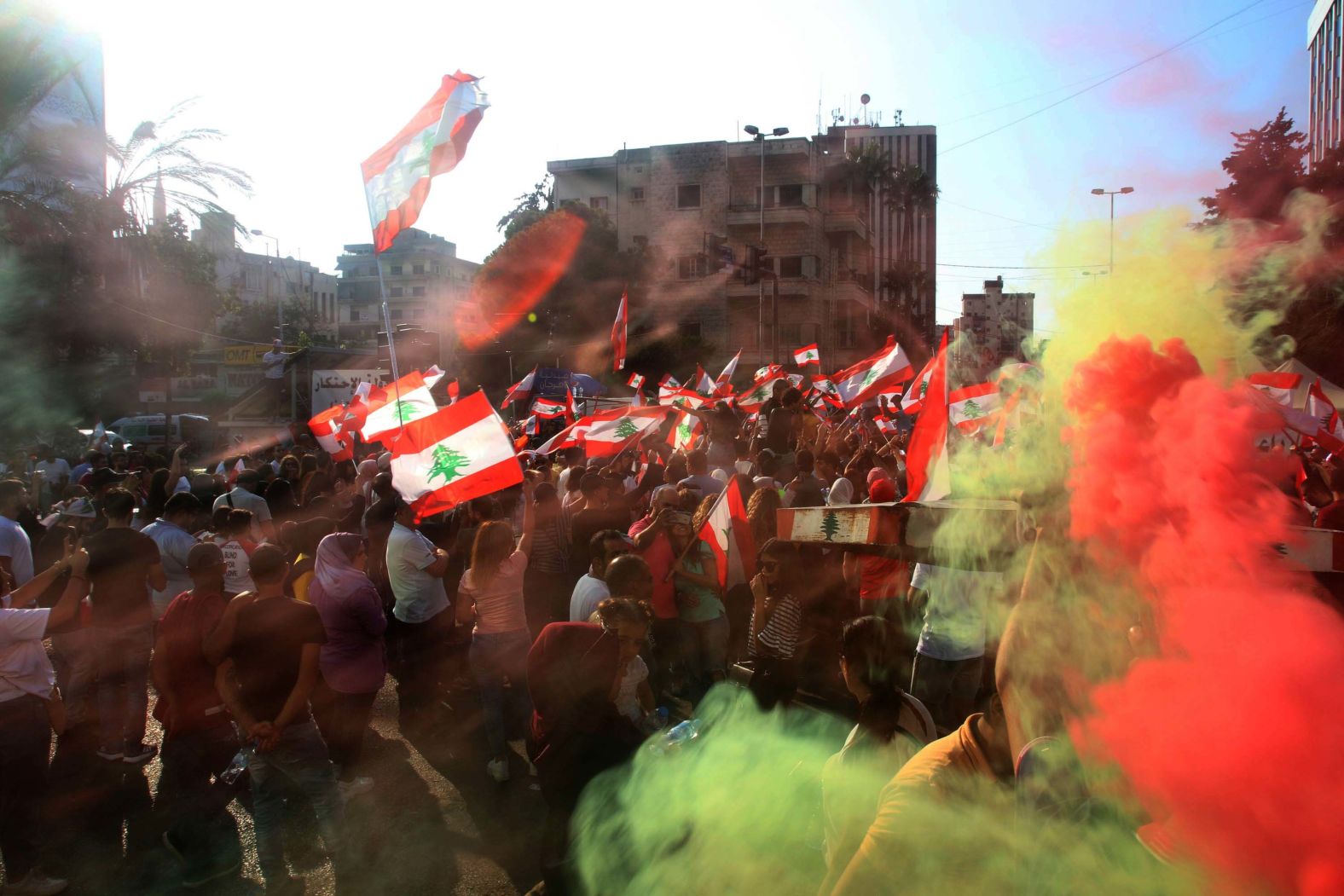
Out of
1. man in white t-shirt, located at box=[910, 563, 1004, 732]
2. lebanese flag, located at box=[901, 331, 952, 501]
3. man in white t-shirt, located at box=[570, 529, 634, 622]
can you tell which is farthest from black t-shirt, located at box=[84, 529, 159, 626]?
man in white t-shirt, located at box=[910, 563, 1004, 732]

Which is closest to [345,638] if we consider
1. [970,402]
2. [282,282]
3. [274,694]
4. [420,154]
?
[274,694]

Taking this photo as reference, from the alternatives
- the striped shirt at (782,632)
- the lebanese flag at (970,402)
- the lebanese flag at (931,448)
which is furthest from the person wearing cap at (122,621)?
the lebanese flag at (970,402)

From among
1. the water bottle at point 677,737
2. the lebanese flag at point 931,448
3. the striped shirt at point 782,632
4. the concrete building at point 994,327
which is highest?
the concrete building at point 994,327

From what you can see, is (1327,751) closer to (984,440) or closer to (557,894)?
(984,440)

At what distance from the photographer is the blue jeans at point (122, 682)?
5859 millimetres

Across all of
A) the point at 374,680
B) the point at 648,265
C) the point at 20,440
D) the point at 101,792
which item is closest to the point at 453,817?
the point at 374,680

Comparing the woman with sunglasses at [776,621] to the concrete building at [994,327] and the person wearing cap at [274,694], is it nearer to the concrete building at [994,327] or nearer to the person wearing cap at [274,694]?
the concrete building at [994,327]

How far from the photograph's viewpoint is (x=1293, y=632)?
5.03ft

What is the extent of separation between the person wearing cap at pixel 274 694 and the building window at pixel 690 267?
139 ft

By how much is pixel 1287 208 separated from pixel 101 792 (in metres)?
6.99

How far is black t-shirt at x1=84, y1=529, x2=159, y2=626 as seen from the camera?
5668 mm

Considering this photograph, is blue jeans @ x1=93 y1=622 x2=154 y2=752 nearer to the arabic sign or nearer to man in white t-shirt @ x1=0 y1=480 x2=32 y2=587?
man in white t-shirt @ x1=0 y1=480 x2=32 y2=587

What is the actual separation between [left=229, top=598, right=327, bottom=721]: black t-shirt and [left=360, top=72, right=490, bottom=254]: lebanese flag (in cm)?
491

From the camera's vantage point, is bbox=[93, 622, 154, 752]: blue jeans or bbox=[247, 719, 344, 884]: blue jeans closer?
bbox=[247, 719, 344, 884]: blue jeans
